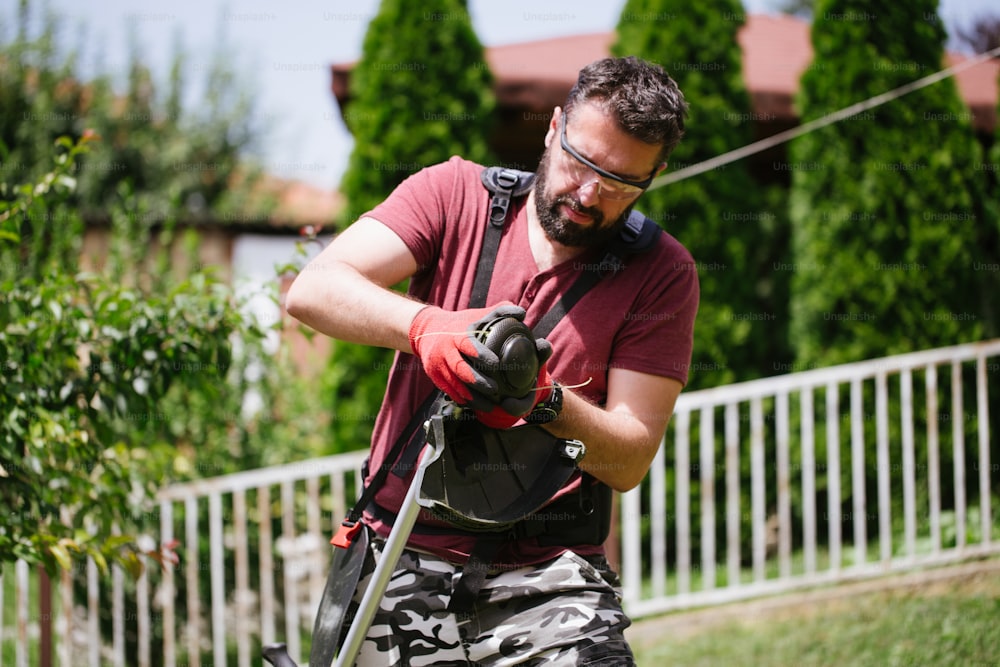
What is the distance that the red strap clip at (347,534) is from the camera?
7.09ft

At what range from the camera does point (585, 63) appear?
759 centimetres

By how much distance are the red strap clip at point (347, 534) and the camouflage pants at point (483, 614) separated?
15 centimetres

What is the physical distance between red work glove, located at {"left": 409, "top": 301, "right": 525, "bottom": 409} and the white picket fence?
3534 mm

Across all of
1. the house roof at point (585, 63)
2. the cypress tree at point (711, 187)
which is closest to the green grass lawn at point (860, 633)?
the cypress tree at point (711, 187)

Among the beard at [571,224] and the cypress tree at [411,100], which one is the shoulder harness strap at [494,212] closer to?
the beard at [571,224]

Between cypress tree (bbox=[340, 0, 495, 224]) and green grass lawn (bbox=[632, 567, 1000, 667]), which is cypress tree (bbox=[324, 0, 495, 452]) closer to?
cypress tree (bbox=[340, 0, 495, 224])

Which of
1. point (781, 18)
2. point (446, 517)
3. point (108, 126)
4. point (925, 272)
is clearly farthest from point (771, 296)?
point (108, 126)

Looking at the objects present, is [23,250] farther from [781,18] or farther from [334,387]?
[781,18]

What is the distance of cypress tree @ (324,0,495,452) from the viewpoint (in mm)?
6289

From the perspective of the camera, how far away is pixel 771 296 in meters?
7.11

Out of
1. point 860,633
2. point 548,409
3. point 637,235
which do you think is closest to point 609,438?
point 548,409

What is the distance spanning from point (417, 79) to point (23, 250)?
280cm

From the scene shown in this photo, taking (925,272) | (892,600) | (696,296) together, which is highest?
(696,296)

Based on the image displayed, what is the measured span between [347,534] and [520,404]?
735 millimetres
